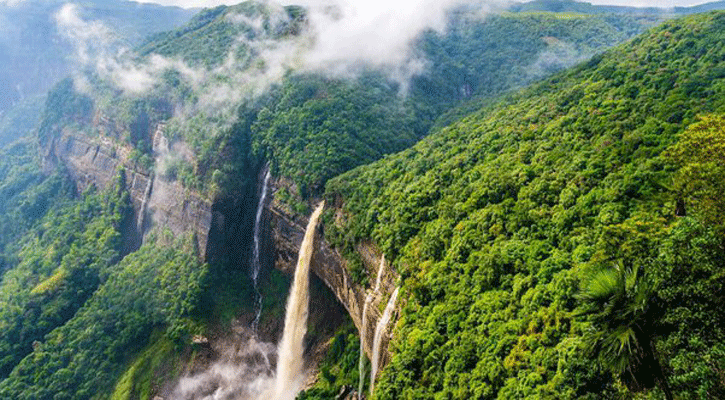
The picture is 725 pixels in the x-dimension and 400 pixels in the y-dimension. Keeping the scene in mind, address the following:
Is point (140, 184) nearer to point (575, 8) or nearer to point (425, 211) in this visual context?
point (425, 211)

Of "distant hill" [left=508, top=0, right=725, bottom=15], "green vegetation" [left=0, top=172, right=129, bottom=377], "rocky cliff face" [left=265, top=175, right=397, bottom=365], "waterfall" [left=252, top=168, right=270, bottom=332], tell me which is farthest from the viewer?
"distant hill" [left=508, top=0, right=725, bottom=15]

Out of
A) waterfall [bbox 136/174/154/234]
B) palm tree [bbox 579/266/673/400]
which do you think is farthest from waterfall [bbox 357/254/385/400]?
waterfall [bbox 136/174/154/234]

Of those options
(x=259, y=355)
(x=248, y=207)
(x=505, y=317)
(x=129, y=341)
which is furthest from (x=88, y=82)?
(x=505, y=317)

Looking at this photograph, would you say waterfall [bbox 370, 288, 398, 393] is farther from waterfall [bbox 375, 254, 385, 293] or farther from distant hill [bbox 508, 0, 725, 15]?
distant hill [bbox 508, 0, 725, 15]

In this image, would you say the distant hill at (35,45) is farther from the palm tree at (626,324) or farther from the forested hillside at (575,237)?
the palm tree at (626,324)

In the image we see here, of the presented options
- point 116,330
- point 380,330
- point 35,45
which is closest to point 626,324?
point 380,330
